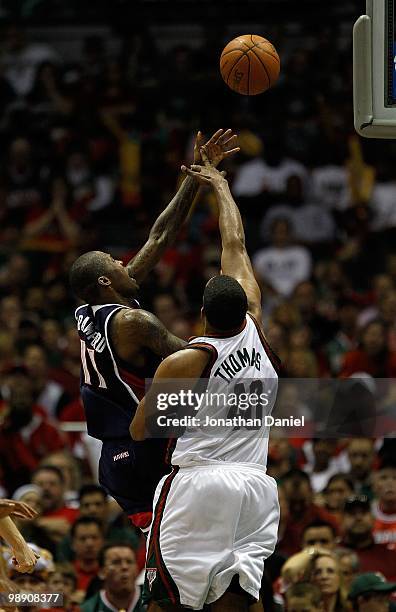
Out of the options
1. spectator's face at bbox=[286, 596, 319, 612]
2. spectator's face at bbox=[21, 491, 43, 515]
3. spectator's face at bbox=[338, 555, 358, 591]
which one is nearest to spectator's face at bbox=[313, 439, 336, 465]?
spectator's face at bbox=[338, 555, 358, 591]

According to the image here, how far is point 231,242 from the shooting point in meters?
7.07

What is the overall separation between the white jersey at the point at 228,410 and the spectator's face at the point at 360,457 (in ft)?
12.6

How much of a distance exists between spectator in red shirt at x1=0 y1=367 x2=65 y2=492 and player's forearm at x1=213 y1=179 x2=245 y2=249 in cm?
419

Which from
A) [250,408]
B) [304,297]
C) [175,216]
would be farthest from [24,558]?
[304,297]

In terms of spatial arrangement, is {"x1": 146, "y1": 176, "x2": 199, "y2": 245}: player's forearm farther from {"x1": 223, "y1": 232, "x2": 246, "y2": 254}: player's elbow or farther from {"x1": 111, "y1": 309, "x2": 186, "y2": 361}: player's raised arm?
{"x1": 111, "y1": 309, "x2": 186, "y2": 361}: player's raised arm

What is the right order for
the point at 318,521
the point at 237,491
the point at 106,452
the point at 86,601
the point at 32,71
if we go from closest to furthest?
1. the point at 237,491
2. the point at 106,452
3. the point at 86,601
4. the point at 318,521
5. the point at 32,71

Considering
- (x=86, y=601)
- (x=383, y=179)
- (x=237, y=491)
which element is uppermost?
(x=383, y=179)

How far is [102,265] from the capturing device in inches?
281

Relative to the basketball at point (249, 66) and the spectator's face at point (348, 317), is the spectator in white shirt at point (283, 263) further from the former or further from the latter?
the basketball at point (249, 66)

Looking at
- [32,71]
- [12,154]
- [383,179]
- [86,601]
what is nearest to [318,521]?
[86,601]

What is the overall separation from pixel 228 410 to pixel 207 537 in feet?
2.08

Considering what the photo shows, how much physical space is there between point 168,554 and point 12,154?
10999mm

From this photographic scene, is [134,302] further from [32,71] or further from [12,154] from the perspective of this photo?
[32,71]

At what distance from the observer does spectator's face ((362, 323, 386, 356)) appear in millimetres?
11992
